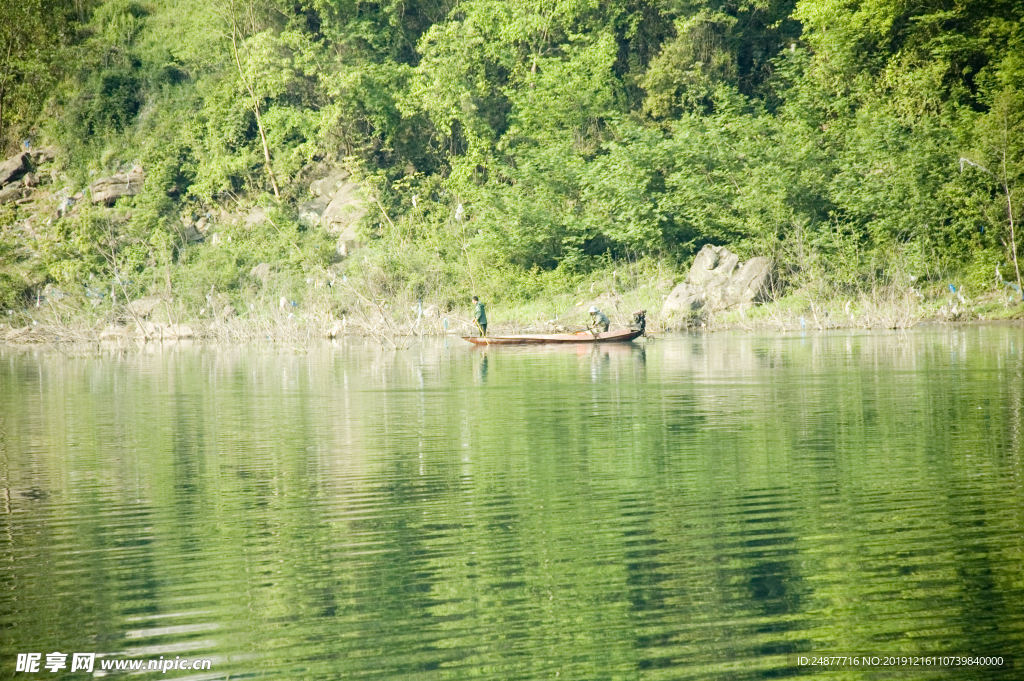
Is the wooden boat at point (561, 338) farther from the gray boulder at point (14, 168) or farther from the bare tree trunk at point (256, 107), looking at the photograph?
the gray boulder at point (14, 168)

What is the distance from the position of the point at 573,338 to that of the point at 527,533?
25752 millimetres

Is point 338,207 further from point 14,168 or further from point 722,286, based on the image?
point 722,286

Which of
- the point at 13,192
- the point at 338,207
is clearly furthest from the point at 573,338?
the point at 13,192

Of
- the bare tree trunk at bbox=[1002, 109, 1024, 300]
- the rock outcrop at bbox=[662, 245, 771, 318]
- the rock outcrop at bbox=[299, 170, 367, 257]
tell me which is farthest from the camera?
the rock outcrop at bbox=[299, 170, 367, 257]

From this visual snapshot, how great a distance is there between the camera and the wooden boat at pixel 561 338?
1318 inches

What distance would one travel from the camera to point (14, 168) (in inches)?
2386

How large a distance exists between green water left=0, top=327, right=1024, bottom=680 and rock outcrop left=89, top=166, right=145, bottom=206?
1631 inches

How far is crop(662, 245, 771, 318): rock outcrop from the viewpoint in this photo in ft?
132

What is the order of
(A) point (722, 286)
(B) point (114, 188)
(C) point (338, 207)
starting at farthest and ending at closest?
1. (B) point (114, 188)
2. (C) point (338, 207)
3. (A) point (722, 286)

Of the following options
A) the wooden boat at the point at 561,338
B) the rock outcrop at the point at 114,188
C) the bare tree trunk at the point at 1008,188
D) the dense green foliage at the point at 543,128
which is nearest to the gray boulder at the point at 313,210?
the dense green foliage at the point at 543,128

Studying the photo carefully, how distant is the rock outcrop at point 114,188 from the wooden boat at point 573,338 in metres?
28.9

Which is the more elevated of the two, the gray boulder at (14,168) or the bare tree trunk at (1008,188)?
the gray boulder at (14,168)

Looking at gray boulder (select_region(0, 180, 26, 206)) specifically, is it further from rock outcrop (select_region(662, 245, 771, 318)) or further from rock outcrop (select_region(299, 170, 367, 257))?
Answer: rock outcrop (select_region(662, 245, 771, 318))

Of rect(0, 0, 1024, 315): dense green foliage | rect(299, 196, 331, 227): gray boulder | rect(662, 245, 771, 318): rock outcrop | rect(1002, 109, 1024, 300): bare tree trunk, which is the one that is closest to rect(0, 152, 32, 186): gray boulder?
rect(0, 0, 1024, 315): dense green foliage
